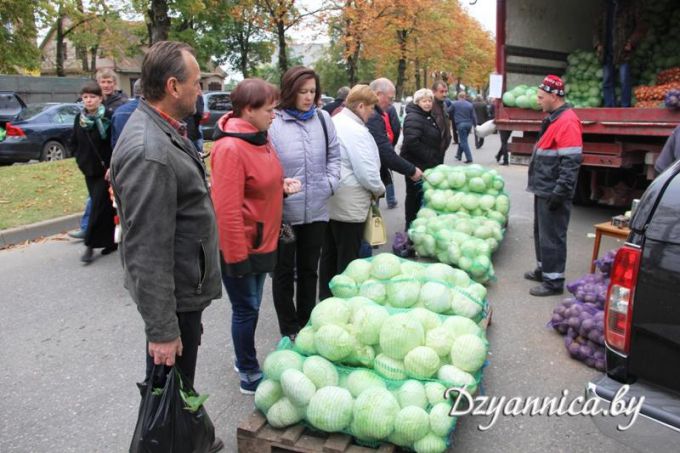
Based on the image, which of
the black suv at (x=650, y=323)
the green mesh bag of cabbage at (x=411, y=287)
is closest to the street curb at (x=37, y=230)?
the green mesh bag of cabbage at (x=411, y=287)

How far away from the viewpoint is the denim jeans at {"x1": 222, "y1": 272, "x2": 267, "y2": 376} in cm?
330

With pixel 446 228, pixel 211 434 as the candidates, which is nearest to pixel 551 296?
pixel 446 228

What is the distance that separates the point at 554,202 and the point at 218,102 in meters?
15.9

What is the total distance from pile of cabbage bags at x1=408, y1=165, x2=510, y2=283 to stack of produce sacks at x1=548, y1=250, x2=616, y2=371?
111 centimetres

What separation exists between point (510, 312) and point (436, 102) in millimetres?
3414

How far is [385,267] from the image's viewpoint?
4.00 m

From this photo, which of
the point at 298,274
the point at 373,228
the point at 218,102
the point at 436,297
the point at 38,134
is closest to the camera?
the point at 436,297

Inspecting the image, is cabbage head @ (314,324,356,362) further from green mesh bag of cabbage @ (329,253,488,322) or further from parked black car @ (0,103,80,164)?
parked black car @ (0,103,80,164)

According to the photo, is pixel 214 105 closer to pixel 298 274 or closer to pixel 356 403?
pixel 298 274

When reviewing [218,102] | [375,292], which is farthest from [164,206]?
[218,102]

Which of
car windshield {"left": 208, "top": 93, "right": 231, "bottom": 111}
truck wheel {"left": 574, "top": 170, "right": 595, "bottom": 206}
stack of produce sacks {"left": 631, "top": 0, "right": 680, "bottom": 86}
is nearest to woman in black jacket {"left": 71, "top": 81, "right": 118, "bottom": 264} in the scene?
truck wheel {"left": 574, "top": 170, "right": 595, "bottom": 206}

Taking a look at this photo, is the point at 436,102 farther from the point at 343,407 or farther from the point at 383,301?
the point at 343,407

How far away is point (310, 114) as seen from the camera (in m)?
3.80

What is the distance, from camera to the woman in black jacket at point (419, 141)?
21.2 feet
